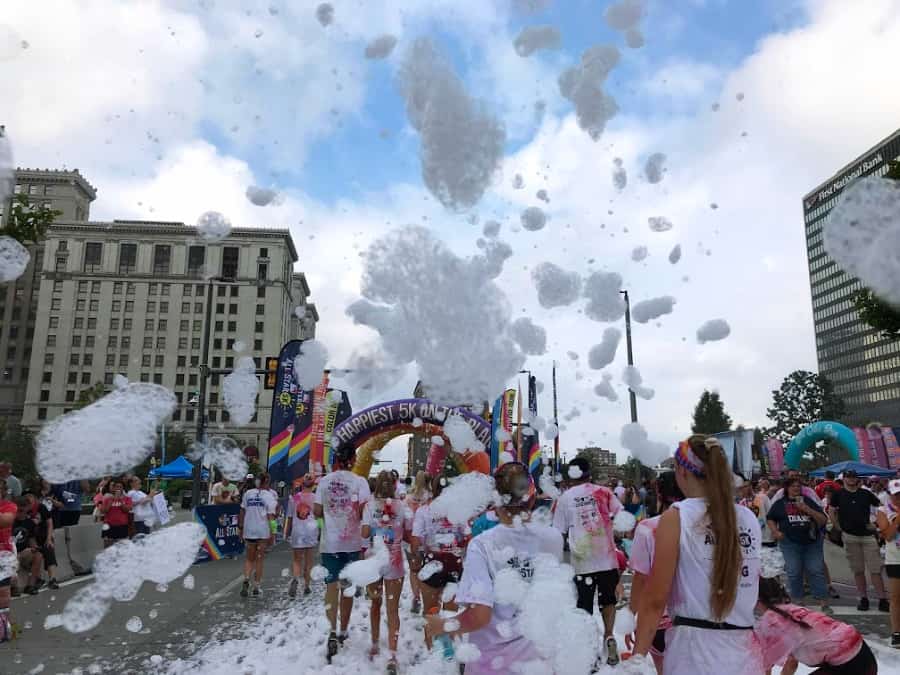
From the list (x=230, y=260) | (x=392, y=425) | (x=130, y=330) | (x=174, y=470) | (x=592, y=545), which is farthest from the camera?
(x=130, y=330)

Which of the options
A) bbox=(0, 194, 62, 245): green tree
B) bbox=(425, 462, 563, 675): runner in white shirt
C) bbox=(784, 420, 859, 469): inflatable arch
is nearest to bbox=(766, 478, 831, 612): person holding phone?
bbox=(425, 462, 563, 675): runner in white shirt

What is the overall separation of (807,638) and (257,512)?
833 cm

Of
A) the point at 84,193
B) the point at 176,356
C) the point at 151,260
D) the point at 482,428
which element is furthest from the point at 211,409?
the point at 482,428

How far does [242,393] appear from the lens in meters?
12.2

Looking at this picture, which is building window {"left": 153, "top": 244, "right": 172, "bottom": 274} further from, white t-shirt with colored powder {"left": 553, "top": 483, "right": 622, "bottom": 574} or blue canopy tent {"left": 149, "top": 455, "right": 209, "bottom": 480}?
white t-shirt with colored powder {"left": 553, "top": 483, "right": 622, "bottom": 574}

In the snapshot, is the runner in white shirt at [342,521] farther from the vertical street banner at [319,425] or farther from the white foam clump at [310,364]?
the vertical street banner at [319,425]

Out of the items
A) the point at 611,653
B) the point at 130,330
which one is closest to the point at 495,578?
the point at 611,653

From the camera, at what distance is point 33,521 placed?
10695mm

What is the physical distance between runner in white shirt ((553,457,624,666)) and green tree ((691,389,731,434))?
79695 mm

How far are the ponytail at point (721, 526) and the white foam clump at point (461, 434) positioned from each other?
15.7 metres

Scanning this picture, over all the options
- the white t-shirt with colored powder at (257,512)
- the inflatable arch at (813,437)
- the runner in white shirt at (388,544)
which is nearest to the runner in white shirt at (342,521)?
the runner in white shirt at (388,544)

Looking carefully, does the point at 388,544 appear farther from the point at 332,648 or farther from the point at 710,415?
the point at 710,415

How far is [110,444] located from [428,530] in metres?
3.23

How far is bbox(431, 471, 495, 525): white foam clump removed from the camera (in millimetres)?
7250
